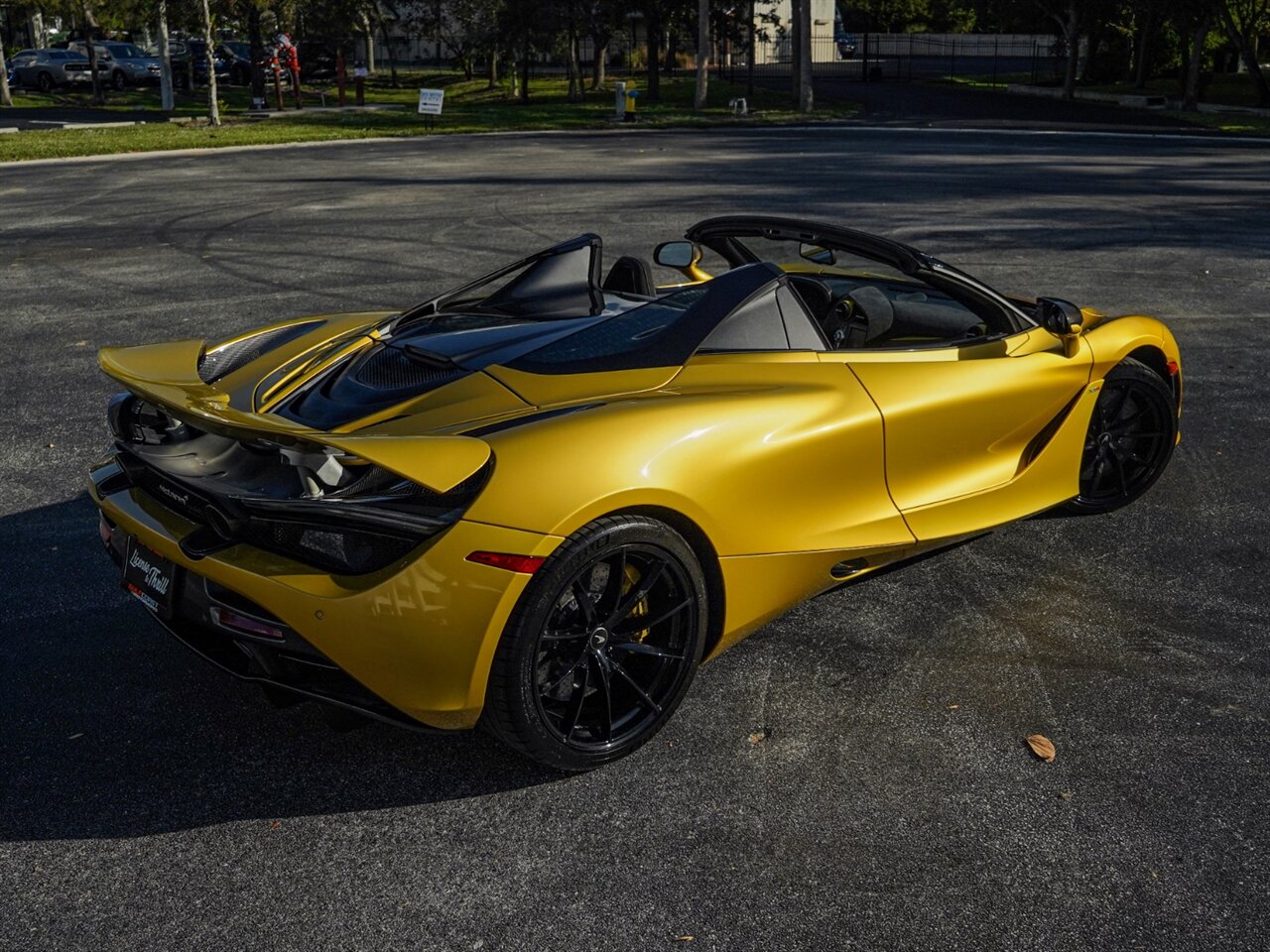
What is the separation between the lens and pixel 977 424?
4926 millimetres

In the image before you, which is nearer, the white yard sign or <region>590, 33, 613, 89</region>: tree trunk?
the white yard sign

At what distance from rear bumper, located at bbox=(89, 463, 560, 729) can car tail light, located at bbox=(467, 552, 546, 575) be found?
16 mm

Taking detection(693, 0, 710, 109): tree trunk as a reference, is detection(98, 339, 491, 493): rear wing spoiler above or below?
below

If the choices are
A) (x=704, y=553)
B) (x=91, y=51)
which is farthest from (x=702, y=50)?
(x=704, y=553)

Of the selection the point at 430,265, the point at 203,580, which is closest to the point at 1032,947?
the point at 203,580

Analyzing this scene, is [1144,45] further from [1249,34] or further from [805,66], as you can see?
[805,66]

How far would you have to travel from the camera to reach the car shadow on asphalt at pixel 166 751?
3750 millimetres

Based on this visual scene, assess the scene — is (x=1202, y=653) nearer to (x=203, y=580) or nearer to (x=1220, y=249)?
(x=203, y=580)

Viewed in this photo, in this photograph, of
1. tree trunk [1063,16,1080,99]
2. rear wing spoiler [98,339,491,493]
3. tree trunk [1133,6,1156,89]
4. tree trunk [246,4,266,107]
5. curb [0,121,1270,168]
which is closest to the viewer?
rear wing spoiler [98,339,491,493]

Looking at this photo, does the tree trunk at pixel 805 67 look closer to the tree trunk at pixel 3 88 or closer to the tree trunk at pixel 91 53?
the tree trunk at pixel 91 53

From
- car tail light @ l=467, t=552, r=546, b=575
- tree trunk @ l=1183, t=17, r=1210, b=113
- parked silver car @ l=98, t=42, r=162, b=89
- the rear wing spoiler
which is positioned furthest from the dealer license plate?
parked silver car @ l=98, t=42, r=162, b=89

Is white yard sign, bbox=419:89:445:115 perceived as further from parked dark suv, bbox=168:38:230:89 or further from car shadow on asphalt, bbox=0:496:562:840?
car shadow on asphalt, bbox=0:496:562:840

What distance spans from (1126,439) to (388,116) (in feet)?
98.0

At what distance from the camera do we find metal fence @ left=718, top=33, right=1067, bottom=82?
57659 mm
